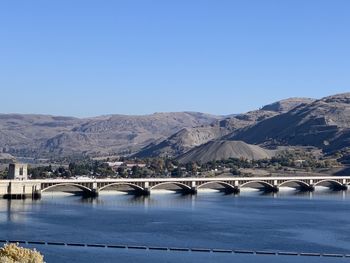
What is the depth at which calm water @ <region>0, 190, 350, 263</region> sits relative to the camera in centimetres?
6253

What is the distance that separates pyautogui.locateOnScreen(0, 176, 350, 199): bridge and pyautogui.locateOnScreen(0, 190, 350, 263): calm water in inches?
76.0

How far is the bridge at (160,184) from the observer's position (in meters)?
106

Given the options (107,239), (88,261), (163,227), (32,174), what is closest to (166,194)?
(32,174)

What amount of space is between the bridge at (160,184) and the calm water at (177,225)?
1931 mm

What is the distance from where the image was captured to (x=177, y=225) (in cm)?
8062

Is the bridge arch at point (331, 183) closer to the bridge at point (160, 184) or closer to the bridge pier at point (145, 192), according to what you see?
the bridge at point (160, 184)

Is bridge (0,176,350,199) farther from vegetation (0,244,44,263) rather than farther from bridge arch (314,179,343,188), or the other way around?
vegetation (0,244,44,263)

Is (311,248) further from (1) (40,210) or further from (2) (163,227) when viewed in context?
(1) (40,210)

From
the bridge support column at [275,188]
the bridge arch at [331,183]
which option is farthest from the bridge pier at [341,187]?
the bridge support column at [275,188]

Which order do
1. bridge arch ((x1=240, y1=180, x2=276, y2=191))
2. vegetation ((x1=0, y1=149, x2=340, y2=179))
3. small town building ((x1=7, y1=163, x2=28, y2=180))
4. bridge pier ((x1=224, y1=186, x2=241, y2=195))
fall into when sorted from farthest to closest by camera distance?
vegetation ((x1=0, y1=149, x2=340, y2=179))
bridge arch ((x1=240, y1=180, x2=276, y2=191))
bridge pier ((x1=224, y1=186, x2=241, y2=195))
small town building ((x1=7, y1=163, x2=28, y2=180))

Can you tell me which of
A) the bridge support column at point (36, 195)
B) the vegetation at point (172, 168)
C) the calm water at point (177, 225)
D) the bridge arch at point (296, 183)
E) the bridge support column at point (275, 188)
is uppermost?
the vegetation at point (172, 168)

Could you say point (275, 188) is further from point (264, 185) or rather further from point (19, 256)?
point (19, 256)

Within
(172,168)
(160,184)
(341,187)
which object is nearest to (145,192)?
(160,184)

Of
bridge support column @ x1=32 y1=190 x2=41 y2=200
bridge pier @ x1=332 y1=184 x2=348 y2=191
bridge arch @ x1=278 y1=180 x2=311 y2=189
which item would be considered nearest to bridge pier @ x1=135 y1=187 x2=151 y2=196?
bridge support column @ x1=32 y1=190 x2=41 y2=200
